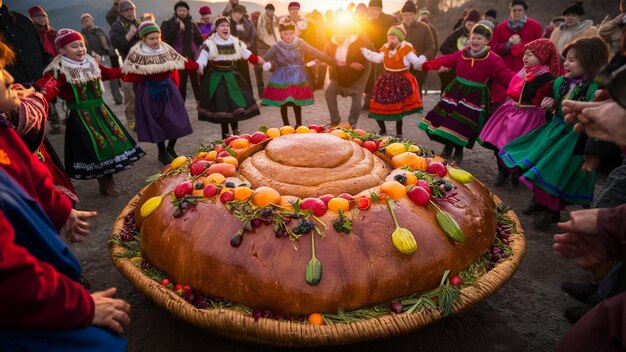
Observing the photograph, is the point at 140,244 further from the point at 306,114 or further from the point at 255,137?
the point at 306,114

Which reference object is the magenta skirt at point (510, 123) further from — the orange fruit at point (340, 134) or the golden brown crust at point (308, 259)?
the golden brown crust at point (308, 259)

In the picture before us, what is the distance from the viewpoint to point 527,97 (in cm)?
431

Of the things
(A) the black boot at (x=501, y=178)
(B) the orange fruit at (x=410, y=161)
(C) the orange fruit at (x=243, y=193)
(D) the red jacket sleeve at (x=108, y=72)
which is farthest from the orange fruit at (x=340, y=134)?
(D) the red jacket sleeve at (x=108, y=72)

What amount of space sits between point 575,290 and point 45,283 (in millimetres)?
3406

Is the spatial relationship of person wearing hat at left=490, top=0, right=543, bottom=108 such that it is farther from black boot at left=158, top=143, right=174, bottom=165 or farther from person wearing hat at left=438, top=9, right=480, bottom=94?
black boot at left=158, top=143, right=174, bottom=165

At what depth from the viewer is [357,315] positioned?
2006 mm

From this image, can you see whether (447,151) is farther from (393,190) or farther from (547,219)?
(393,190)

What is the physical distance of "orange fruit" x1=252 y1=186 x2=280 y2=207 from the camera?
228 cm

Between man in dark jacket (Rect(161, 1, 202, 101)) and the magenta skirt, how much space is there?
586cm

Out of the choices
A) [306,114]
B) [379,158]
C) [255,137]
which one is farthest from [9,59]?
[306,114]

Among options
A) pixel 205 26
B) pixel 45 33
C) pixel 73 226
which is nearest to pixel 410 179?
pixel 73 226

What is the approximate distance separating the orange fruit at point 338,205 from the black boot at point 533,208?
9.62 ft

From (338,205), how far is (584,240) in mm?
1184

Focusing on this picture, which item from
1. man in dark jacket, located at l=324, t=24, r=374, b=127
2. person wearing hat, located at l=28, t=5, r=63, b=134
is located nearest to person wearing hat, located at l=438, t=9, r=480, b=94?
man in dark jacket, located at l=324, t=24, r=374, b=127
